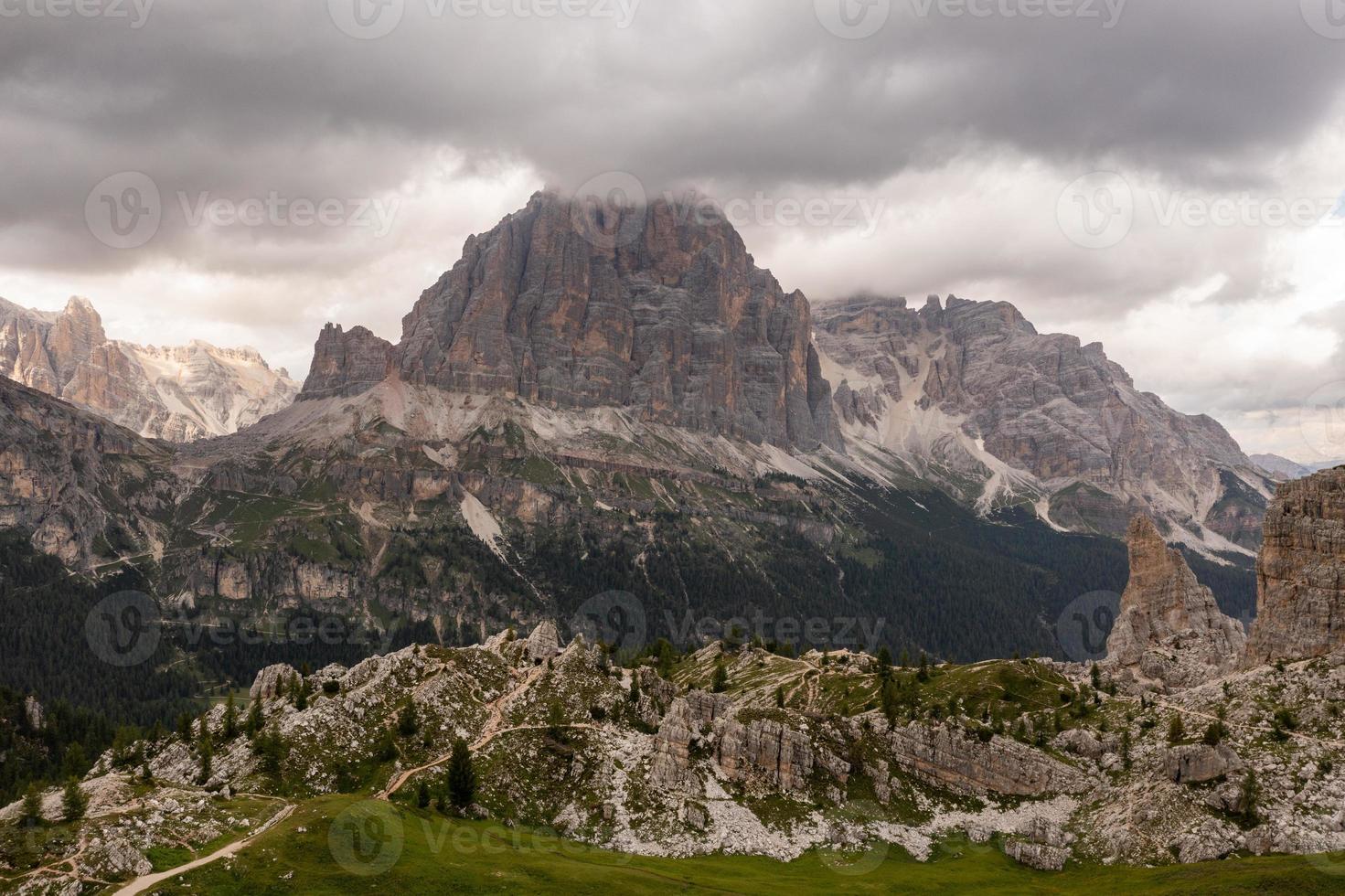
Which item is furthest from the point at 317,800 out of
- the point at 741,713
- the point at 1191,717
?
the point at 1191,717

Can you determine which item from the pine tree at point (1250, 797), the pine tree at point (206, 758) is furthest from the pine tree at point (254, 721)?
the pine tree at point (1250, 797)

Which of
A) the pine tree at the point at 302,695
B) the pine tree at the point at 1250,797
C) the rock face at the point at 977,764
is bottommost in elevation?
the rock face at the point at 977,764

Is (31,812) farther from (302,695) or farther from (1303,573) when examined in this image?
(1303,573)

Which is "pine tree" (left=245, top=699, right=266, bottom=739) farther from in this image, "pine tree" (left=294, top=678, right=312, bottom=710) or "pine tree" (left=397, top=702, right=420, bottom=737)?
"pine tree" (left=397, top=702, right=420, bottom=737)

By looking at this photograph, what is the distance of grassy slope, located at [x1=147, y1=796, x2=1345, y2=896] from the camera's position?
280 feet

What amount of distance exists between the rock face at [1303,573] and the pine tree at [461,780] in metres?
126

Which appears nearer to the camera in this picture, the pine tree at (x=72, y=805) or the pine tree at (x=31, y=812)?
the pine tree at (x=31, y=812)

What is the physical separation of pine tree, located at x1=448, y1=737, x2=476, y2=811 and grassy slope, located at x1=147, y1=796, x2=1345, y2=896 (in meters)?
5.32

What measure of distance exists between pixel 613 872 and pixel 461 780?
25777mm

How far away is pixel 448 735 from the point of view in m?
127

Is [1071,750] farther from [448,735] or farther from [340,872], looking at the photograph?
[340,872]

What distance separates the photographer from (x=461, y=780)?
114625 millimetres

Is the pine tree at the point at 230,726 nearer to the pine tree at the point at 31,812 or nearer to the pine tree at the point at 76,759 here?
the pine tree at the point at 76,759

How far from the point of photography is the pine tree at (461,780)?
113812 mm
